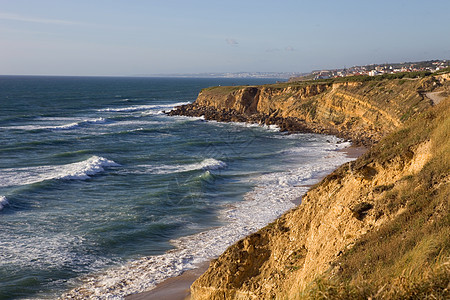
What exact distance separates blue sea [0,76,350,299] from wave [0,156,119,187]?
0.26ft

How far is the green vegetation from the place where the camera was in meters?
5.70

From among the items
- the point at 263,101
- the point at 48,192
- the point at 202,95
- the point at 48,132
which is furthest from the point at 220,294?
the point at 202,95

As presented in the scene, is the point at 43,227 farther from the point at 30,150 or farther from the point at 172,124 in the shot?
the point at 172,124

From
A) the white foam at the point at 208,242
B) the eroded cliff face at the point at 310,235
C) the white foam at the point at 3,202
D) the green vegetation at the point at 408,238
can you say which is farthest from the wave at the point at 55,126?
the green vegetation at the point at 408,238

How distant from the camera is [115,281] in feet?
51.3

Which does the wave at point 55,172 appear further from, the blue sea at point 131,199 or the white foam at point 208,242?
the white foam at point 208,242

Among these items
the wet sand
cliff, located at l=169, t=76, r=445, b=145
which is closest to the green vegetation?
the wet sand

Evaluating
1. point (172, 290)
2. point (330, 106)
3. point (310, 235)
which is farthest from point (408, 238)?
point (330, 106)

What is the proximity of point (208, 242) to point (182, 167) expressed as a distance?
16.2 meters

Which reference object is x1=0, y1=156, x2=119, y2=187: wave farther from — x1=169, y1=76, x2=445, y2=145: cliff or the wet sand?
x1=169, y1=76, x2=445, y2=145: cliff

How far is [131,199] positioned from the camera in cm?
2592

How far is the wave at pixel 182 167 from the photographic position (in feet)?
110

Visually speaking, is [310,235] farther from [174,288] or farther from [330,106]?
[330,106]

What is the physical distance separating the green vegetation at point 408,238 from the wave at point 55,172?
2380 centimetres
